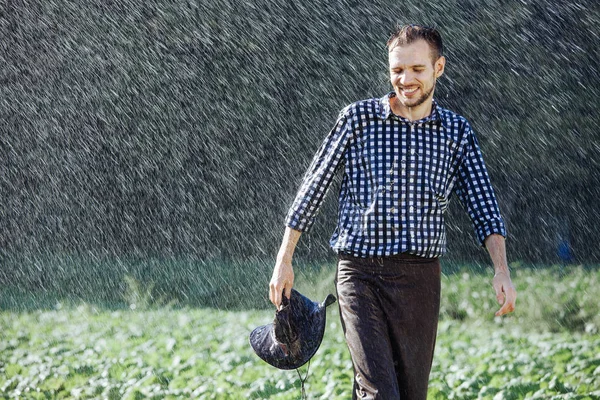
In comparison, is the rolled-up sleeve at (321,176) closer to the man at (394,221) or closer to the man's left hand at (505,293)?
the man at (394,221)

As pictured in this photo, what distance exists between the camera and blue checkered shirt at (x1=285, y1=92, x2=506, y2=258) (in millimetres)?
3164

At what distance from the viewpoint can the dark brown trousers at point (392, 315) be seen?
3.13 metres

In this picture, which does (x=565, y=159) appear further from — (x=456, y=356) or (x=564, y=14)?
(x=456, y=356)

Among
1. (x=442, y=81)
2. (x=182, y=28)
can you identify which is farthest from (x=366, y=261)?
(x=182, y=28)

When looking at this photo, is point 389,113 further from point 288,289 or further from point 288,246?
point 288,289

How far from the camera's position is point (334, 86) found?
1524cm

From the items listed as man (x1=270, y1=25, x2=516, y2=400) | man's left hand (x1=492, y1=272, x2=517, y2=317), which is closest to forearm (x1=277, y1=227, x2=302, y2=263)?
man (x1=270, y1=25, x2=516, y2=400)

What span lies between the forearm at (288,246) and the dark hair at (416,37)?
0.72 meters

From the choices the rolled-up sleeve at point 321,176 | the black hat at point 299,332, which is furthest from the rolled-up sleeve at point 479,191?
the black hat at point 299,332

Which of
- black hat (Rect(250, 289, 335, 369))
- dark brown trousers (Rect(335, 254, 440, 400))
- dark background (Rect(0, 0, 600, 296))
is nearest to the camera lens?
dark brown trousers (Rect(335, 254, 440, 400))

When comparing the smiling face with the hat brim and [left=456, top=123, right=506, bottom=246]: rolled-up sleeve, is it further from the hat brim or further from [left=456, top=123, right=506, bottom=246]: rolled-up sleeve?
the hat brim

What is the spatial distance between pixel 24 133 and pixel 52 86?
1.02 m

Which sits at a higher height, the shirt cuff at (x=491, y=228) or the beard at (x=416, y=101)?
the beard at (x=416, y=101)

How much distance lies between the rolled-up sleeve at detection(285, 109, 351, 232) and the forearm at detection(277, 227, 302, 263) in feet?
0.07
